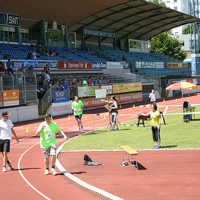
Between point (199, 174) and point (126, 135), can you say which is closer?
point (199, 174)

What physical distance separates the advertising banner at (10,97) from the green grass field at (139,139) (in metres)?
11.1

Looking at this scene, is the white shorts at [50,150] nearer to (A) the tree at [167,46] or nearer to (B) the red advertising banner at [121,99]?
(B) the red advertising banner at [121,99]

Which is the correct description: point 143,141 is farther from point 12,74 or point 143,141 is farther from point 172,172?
point 12,74

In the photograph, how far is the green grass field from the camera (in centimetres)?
1436

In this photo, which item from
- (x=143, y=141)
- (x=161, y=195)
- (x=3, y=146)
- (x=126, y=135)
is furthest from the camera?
(x=126, y=135)

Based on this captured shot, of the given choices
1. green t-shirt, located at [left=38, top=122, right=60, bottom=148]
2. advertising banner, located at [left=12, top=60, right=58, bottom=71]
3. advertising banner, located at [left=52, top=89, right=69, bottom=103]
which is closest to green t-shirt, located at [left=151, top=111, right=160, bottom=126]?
green t-shirt, located at [left=38, top=122, right=60, bottom=148]

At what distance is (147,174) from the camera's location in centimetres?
989

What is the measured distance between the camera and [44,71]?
34.5 m

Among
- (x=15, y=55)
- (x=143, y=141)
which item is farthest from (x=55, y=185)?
(x=15, y=55)

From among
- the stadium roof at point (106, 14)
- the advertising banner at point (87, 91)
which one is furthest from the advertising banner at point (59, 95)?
the stadium roof at point (106, 14)

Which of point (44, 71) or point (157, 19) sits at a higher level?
point (157, 19)

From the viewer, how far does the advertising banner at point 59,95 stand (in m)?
32.3

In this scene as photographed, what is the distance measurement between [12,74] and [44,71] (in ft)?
20.0

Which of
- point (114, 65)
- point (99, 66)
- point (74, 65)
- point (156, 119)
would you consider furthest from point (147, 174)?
point (114, 65)
